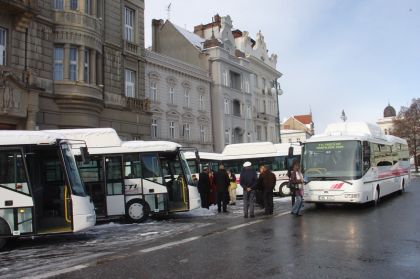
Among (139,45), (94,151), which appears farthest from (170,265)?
(139,45)

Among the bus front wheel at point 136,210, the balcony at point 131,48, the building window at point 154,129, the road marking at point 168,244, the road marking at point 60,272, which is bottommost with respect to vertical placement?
the road marking at point 60,272

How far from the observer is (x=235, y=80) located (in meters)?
51.3

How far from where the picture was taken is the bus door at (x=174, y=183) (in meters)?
16.2

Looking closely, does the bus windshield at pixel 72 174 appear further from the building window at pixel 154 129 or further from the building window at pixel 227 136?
the building window at pixel 227 136

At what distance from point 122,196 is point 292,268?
9166 millimetres

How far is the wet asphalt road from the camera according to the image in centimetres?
745

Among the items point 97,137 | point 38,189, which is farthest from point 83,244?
point 97,137

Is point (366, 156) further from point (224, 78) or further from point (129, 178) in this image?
point (224, 78)

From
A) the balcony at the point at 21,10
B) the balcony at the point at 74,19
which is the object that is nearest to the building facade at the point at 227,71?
the balcony at the point at 74,19

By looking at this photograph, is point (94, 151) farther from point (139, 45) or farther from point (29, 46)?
point (139, 45)

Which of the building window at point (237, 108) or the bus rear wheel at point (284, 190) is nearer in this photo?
the bus rear wheel at point (284, 190)

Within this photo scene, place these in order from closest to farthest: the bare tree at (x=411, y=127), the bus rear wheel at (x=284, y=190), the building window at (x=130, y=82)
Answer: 1. the bus rear wheel at (x=284, y=190)
2. the building window at (x=130, y=82)
3. the bare tree at (x=411, y=127)

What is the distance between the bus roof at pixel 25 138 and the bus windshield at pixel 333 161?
9572mm

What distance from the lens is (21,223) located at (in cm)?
1098
